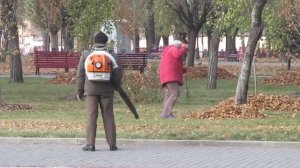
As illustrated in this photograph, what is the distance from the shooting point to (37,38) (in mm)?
115000

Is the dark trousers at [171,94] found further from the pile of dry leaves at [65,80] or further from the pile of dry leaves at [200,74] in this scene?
the pile of dry leaves at [200,74]

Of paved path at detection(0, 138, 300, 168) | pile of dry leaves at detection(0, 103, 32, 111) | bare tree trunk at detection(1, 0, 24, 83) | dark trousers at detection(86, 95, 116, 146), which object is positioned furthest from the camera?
bare tree trunk at detection(1, 0, 24, 83)

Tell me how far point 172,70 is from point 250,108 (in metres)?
1.98

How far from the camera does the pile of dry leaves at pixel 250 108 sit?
1677 centimetres

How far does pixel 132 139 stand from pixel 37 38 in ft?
340

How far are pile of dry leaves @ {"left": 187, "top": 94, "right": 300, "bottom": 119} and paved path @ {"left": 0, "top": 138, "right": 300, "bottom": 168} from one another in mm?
4045

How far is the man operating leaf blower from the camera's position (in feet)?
39.6

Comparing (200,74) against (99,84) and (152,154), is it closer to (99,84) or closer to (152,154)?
(99,84)

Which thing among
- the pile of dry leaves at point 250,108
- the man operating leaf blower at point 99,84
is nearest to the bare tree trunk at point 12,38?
the pile of dry leaves at point 250,108

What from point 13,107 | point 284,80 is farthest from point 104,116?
point 284,80

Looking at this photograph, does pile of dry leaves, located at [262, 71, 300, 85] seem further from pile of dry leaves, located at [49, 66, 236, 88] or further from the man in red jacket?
the man in red jacket

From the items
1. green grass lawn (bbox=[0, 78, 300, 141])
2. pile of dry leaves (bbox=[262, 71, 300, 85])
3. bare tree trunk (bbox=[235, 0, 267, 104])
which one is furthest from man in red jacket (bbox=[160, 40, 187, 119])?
pile of dry leaves (bbox=[262, 71, 300, 85])

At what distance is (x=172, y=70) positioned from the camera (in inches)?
656

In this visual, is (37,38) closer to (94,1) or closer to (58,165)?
(94,1)
